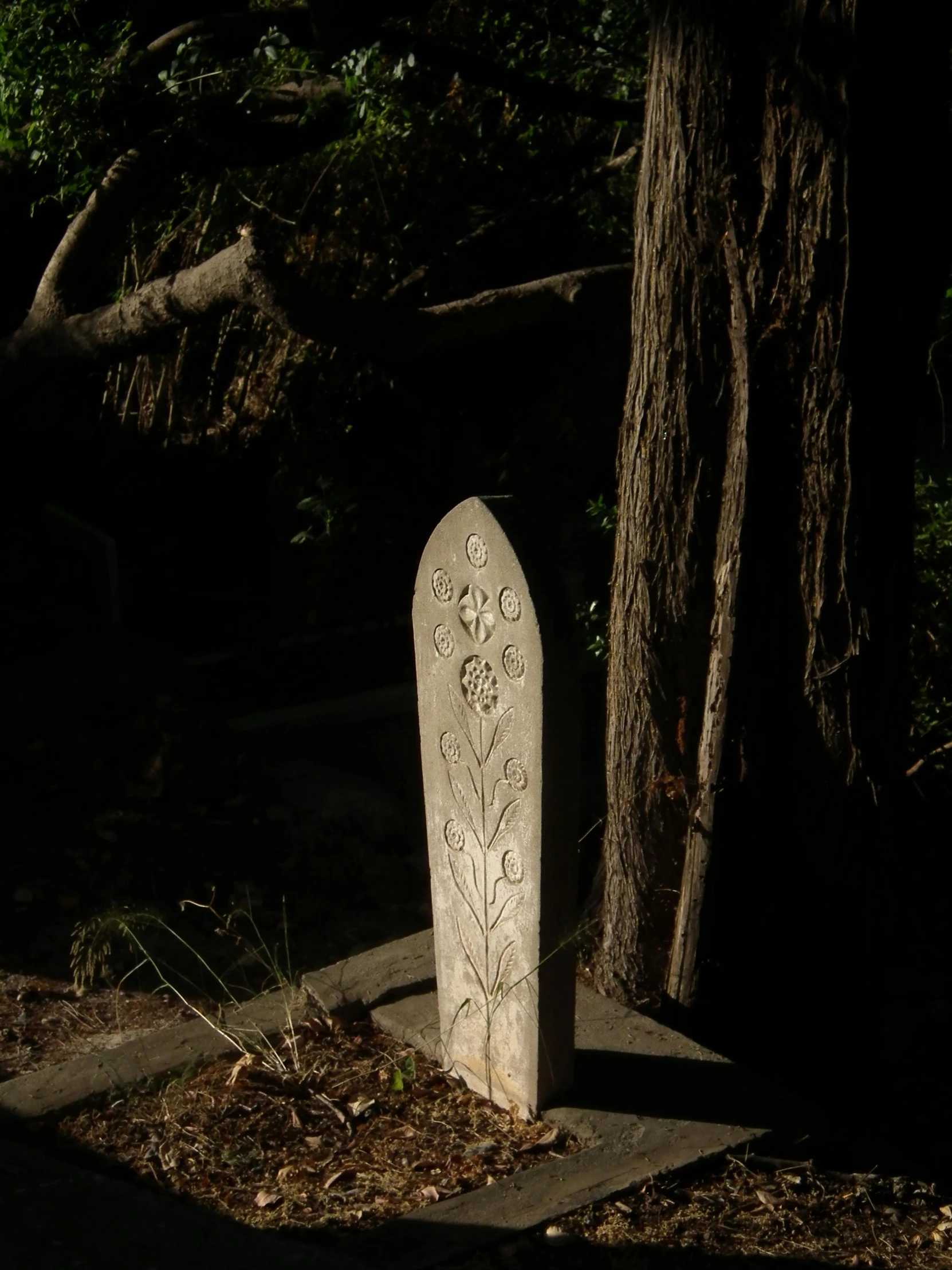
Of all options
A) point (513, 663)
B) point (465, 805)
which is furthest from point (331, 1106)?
point (513, 663)

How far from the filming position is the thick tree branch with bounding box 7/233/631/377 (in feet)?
19.3

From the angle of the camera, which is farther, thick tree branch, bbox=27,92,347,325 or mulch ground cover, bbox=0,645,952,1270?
thick tree branch, bbox=27,92,347,325

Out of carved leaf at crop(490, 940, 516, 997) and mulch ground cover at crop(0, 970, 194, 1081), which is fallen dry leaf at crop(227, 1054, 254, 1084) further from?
mulch ground cover at crop(0, 970, 194, 1081)

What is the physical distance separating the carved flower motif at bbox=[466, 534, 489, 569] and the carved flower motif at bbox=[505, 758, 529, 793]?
1.59 ft

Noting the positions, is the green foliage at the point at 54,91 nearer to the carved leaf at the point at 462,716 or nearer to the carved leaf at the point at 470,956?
the carved leaf at the point at 462,716

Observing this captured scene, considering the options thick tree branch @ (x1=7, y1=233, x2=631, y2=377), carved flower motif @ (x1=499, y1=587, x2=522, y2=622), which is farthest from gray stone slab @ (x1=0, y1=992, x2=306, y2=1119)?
thick tree branch @ (x1=7, y1=233, x2=631, y2=377)

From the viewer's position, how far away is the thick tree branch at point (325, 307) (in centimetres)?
588

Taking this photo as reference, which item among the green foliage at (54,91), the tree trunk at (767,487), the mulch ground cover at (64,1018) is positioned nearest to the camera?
the tree trunk at (767,487)

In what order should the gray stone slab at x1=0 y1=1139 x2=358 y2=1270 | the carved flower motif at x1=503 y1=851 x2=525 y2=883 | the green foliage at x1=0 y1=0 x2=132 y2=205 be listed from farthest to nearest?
1. the green foliage at x1=0 y1=0 x2=132 y2=205
2. the carved flower motif at x1=503 y1=851 x2=525 y2=883
3. the gray stone slab at x1=0 y1=1139 x2=358 y2=1270

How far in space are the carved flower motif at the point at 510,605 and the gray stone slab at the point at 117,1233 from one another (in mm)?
1454

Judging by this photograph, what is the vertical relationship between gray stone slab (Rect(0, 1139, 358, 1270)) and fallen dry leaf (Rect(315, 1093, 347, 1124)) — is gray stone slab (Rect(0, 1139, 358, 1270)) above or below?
above

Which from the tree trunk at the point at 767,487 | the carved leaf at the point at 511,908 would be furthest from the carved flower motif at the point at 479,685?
the tree trunk at the point at 767,487

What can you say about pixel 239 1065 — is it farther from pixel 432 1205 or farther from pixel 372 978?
pixel 432 1205

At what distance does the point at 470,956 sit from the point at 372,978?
0.72 metres
